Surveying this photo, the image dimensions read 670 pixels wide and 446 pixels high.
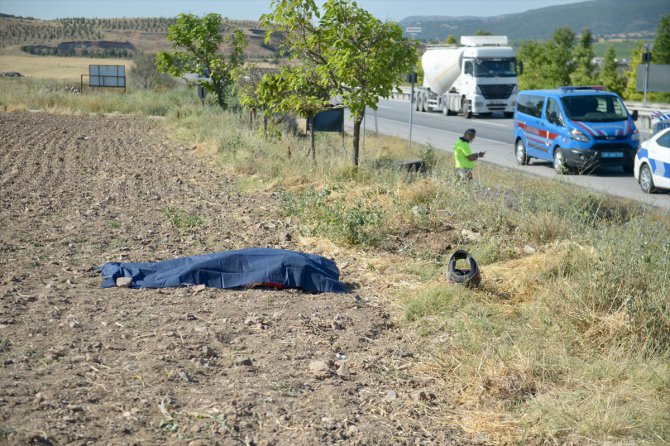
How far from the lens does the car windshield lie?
121 feet

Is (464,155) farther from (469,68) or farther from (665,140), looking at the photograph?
(469,68)

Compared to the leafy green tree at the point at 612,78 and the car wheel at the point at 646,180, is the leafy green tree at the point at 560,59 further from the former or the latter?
the car wheel at the point at 646,180

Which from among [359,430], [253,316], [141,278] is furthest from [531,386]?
[141,278]

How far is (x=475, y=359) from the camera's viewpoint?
6289 millimetres

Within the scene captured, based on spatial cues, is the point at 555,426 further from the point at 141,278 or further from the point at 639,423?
the point at 141,278

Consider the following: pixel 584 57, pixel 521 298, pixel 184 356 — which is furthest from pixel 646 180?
pixel 584 57

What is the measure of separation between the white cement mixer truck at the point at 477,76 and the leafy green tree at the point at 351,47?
22713mm

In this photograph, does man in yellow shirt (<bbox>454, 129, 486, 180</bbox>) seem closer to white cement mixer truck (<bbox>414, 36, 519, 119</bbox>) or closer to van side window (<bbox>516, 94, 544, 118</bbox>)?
van side window (<bbox>516, 94, 544, 118</bbox>)

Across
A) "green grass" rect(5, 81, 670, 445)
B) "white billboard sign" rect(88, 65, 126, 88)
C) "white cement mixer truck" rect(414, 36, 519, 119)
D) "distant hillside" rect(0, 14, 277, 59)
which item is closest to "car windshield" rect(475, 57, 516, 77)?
"white cement mixer truck" rect(414, 36, 519, 119)

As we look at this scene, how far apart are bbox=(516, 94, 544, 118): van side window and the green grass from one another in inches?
278

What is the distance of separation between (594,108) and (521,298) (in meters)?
13.3

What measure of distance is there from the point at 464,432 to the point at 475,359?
872 mm

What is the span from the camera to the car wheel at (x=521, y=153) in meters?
21.7

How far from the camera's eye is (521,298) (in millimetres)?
8109
